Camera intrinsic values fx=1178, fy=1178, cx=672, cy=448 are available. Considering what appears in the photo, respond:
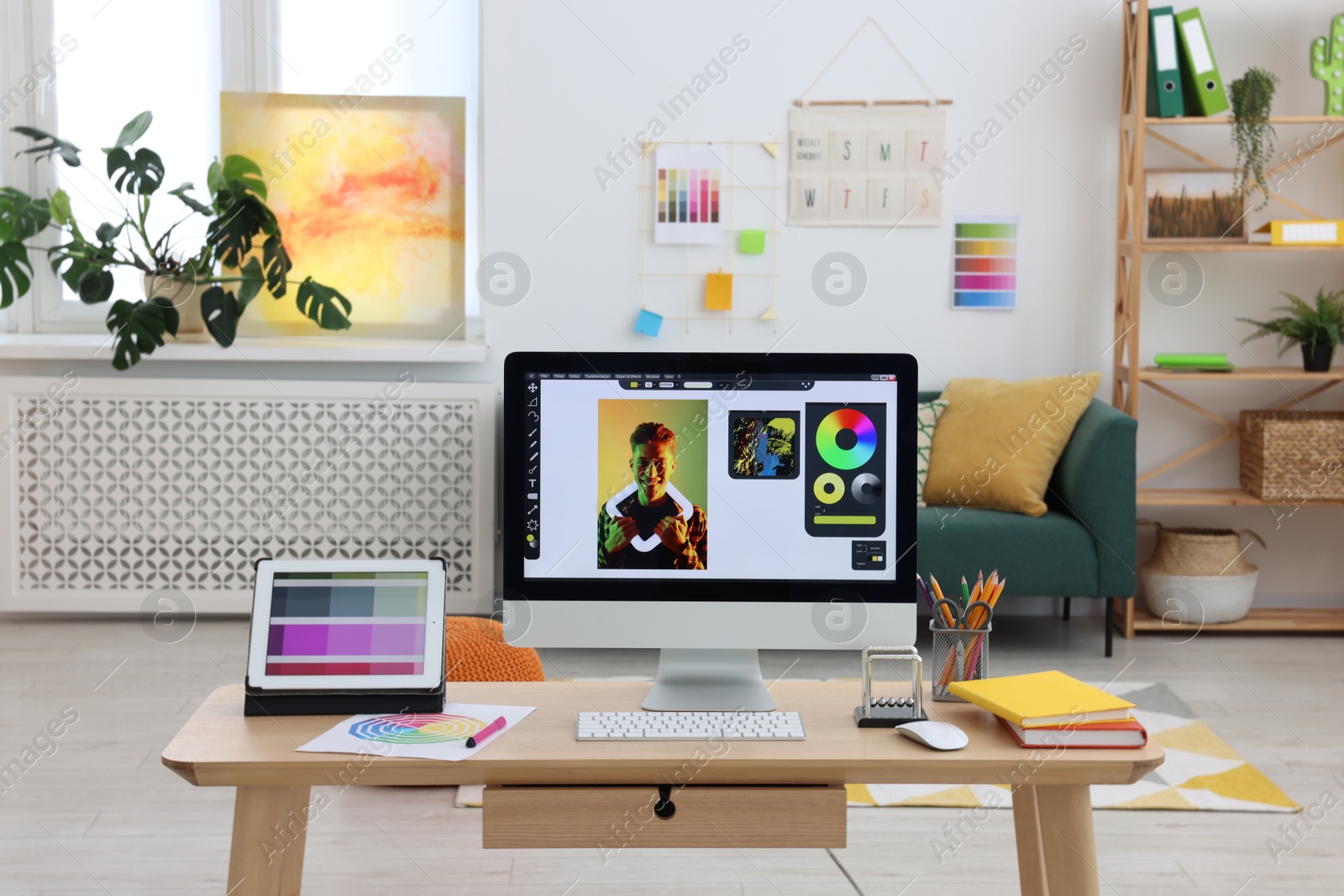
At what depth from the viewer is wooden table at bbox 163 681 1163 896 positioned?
1178 mm

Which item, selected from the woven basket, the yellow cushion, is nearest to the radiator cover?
the yellow cushion

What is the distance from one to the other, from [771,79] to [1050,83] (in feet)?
2.93

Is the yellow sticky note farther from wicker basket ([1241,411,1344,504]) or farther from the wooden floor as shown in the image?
the wooden floor

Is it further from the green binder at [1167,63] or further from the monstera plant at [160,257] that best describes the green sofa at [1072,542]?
the monstera plant at [160,257]

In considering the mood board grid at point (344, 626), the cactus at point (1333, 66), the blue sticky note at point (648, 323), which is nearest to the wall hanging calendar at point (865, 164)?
the blue sticky note at point (648, 323)

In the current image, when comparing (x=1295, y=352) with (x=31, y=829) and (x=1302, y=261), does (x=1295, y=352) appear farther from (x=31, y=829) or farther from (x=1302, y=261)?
(x=31, y=829)

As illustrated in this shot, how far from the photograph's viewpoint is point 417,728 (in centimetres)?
127

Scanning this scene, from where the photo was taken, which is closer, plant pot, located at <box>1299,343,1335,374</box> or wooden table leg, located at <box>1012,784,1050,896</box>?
wooden table leg, located at <box>1012,784,1050,896</box>

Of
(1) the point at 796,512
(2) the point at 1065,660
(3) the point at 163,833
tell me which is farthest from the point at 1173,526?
(3) the point at 163,833

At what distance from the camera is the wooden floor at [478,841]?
1994 millimetres

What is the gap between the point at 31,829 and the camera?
7.18ft

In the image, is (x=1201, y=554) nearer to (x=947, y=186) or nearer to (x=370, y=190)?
(x=947, y=186)

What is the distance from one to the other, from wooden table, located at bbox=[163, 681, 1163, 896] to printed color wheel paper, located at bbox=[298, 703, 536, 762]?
0.06ft

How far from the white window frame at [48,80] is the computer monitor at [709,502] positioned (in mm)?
2605
